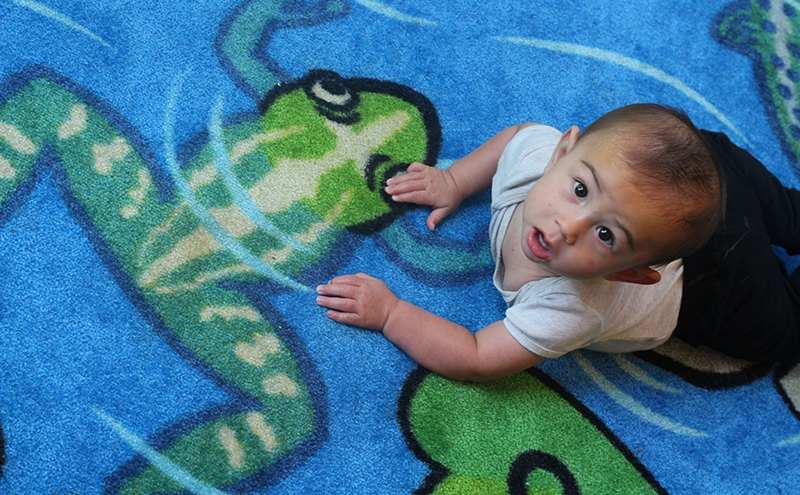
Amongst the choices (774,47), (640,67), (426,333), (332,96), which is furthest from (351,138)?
(774,47)

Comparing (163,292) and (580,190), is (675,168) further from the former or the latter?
(163,292)

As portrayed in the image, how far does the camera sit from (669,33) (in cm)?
109

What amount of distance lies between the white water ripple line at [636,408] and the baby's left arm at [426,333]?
0.47 ft

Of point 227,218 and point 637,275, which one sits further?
point 227,218

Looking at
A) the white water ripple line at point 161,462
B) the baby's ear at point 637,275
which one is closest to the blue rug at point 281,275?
the white water ripple line at point 161,462

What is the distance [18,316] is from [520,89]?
82 centimetres

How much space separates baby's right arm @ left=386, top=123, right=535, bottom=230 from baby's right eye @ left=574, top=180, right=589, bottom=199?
0.25 m

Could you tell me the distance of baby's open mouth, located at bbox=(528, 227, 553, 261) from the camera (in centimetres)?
65

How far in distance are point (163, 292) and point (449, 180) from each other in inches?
17.2

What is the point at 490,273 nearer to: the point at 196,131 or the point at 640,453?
the point at 640,453

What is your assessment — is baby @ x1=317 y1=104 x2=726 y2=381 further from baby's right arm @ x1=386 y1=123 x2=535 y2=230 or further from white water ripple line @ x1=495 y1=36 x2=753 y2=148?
white water ripple line @ x1=495 y1=36 x2=753 y2=148

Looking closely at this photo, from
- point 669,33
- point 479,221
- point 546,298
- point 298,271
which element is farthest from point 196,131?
point 669,33

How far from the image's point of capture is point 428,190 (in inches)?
33.9

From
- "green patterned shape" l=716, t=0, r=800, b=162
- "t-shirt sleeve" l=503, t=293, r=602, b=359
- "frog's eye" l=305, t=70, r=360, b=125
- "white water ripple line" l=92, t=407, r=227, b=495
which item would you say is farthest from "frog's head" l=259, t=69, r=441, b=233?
"green patterned shape" l=716, t=0, r=800, b=162
